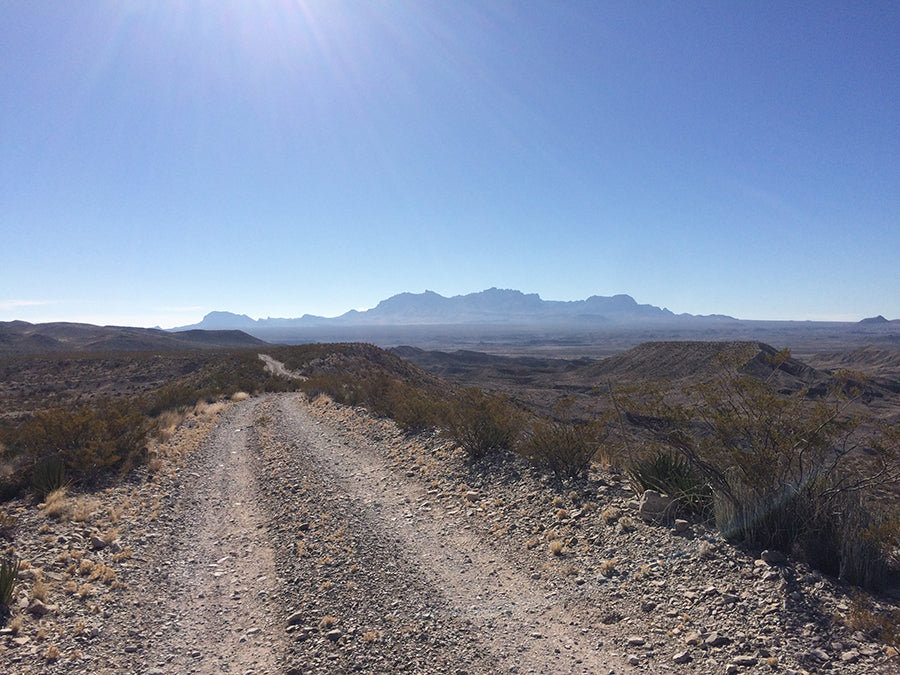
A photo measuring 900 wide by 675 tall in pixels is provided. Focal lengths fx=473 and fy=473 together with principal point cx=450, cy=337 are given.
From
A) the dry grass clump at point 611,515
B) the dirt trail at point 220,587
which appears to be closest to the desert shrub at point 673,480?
the dry grass clump at point 611,515

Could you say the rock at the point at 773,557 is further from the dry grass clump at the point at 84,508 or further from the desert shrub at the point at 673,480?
the dry grass clump at the point at 84,508

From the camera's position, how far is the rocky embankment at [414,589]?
14.1 ft

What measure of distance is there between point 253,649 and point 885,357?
12030 cm

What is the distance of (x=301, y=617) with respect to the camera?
208 inches

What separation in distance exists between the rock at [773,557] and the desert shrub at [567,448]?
322cm

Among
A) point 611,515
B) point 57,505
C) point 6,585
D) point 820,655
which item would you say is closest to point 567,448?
point 611,515

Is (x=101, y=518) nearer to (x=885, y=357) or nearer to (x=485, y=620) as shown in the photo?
(x=485, y=620)

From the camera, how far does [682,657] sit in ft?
13.5

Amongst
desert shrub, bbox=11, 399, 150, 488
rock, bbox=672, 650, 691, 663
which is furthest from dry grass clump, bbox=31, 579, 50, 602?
rock, bbox=672, 650, 691, 663

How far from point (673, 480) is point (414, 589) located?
380 centimetres

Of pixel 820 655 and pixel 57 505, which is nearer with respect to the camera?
pixel 820 655

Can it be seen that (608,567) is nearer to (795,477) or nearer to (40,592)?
(795,477)

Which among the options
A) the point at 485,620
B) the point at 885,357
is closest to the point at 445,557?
the point at 485,620

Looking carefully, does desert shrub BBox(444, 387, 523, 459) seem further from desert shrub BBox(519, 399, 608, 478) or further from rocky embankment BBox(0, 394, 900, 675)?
desert shrub BBox(519, 399, 608, 478)
